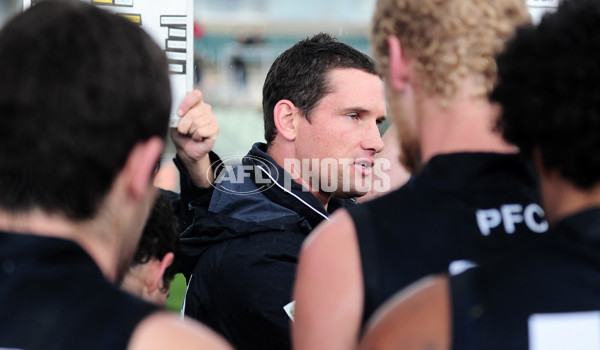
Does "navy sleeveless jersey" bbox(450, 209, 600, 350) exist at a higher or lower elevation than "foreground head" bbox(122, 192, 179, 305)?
higher

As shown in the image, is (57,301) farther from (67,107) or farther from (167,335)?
(67,107)

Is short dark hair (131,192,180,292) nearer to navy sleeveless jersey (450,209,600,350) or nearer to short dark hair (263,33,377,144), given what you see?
short dark hair (263,33,377,144)

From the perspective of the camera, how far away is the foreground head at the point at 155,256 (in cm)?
203

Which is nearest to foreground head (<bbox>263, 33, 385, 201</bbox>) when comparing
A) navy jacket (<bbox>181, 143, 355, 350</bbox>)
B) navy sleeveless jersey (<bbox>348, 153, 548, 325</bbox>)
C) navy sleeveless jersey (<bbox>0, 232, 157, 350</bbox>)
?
navy jacket (<bbox>181, 143, 355, 350</bbox>)

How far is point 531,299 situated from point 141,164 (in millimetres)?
634

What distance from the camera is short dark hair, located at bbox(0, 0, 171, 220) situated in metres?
1.09

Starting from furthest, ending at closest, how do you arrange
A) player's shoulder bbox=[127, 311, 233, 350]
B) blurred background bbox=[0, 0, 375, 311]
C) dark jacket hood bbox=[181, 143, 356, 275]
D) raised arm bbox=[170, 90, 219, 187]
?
blurred background bbox=[0, 0, 375, 311], dark jacket hood bbox=[181, 143, 356, 275], raised arm bbox=[170, 90, 219, 187], player's shoulder bbox=[127, 311, 233, 350]

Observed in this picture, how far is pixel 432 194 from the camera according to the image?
53.3 inches

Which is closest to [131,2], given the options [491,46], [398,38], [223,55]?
[398,38]

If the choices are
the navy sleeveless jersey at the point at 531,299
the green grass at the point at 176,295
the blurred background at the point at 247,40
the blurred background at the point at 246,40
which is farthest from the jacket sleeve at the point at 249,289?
the blurred background at the point at 247,40

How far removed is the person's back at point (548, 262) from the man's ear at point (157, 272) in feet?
3.53

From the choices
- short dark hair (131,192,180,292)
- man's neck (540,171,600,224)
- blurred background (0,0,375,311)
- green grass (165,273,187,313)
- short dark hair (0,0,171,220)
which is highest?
short dark hair (0,0,171,220)

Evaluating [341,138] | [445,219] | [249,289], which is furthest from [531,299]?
[341,138]

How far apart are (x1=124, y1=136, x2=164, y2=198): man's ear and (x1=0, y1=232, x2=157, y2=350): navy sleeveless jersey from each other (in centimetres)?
14
